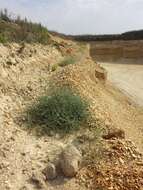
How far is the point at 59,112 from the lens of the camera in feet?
30.2

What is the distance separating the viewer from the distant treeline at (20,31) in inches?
539

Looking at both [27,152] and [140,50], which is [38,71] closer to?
[27,152]

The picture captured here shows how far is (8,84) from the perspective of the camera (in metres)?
10.6

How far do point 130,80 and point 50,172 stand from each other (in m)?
18.7

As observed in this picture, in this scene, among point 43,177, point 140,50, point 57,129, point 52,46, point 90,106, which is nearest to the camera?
point 43,177

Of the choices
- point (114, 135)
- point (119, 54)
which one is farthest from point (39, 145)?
point (119, 54)

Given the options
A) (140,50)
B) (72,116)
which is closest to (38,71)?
(72,116)

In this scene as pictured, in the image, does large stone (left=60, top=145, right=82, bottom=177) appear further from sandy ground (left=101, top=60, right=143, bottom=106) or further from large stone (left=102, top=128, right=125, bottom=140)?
sandy ground (left=101, top=60, right=143, bottom=106)

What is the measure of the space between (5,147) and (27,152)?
35 centimetres

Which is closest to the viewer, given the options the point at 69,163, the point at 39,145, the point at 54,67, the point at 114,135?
the point at 69,163

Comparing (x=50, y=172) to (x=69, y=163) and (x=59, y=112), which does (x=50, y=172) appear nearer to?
(x=69, y=163)

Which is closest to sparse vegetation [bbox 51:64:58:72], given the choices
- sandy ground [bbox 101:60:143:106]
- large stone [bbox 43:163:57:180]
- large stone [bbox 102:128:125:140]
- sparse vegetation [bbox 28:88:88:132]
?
sparse vegetation [bbox 28:88:88:132]

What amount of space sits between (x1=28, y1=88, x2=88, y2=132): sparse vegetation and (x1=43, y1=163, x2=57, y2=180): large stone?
1367mm

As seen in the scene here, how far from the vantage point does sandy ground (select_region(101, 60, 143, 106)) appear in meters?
21.0
